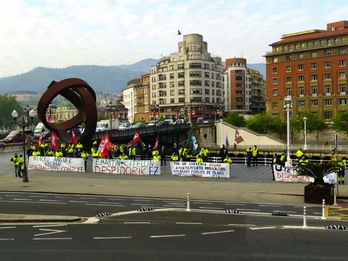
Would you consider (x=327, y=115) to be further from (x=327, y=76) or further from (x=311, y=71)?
(x=311, y=71)

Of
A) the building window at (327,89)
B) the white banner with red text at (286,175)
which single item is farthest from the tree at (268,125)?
the white banner with red text at (286,175)

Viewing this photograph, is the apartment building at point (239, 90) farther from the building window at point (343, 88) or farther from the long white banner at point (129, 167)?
the long white banner at point (129, 167)

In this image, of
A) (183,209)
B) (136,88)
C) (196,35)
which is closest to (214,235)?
(183,209)

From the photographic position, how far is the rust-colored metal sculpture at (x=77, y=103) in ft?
150

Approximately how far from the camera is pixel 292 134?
9081 cm

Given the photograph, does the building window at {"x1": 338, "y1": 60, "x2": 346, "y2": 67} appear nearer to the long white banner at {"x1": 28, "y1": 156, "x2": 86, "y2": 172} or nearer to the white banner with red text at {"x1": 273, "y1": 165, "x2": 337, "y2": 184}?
the white banner with red text at {"x1": 273, "y1": 165, "x2": 337, "y2": 184}

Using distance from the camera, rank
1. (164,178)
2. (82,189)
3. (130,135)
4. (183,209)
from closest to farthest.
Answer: (183,209) → (82,189) → (164,178) → (130,135)

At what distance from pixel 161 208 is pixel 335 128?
6899cm

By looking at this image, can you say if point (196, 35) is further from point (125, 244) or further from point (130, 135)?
point (125, 244)

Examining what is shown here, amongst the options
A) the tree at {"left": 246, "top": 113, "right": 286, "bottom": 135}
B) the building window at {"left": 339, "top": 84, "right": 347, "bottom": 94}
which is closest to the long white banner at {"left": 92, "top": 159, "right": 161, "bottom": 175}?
the tree at {"left": 246, "top": 113, "right": 286, "bottom": 135}

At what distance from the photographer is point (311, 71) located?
325 ft

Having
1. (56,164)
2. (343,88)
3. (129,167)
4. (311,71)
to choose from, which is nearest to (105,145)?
(129,167)

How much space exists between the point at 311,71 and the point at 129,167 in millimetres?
74277

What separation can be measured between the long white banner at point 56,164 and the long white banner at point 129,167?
1.61m
